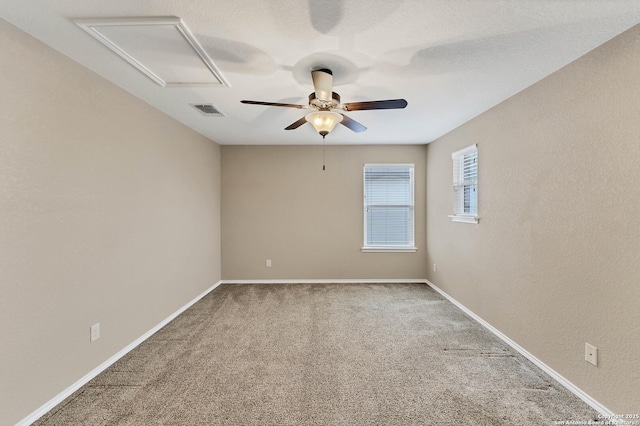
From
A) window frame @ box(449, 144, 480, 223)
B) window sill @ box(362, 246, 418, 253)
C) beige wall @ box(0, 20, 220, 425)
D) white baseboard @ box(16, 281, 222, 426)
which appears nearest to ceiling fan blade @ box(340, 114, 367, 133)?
window frame @ box(449, 144, 480, 223)

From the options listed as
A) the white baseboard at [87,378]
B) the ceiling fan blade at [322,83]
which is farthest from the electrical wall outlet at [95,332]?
the ceiling fan blade at [322,83]

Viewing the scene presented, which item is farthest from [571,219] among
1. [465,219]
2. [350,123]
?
[350,123]

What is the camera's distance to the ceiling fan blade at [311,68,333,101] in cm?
203

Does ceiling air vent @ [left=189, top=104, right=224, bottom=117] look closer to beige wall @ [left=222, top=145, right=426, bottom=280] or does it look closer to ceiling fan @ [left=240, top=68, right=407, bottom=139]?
ceiling fan @ [left=240, top=68, right=407, bottom=139]

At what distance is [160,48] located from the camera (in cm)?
187

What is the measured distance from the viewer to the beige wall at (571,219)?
5.54 feet

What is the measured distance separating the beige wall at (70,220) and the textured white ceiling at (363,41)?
0.89 feet

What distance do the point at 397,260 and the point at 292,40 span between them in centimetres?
Answer: 400

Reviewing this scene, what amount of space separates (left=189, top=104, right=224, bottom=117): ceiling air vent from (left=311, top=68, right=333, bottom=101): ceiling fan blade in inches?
56.5

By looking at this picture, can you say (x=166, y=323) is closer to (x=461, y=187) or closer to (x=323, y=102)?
(x=323, y=102)

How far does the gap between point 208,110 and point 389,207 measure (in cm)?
328

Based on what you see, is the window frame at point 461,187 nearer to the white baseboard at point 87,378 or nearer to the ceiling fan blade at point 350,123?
the ceiling fan blade at point 350,123

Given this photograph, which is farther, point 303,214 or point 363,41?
point 303,214

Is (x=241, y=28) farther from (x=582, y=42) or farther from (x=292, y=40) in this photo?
(x=582, y=42)
